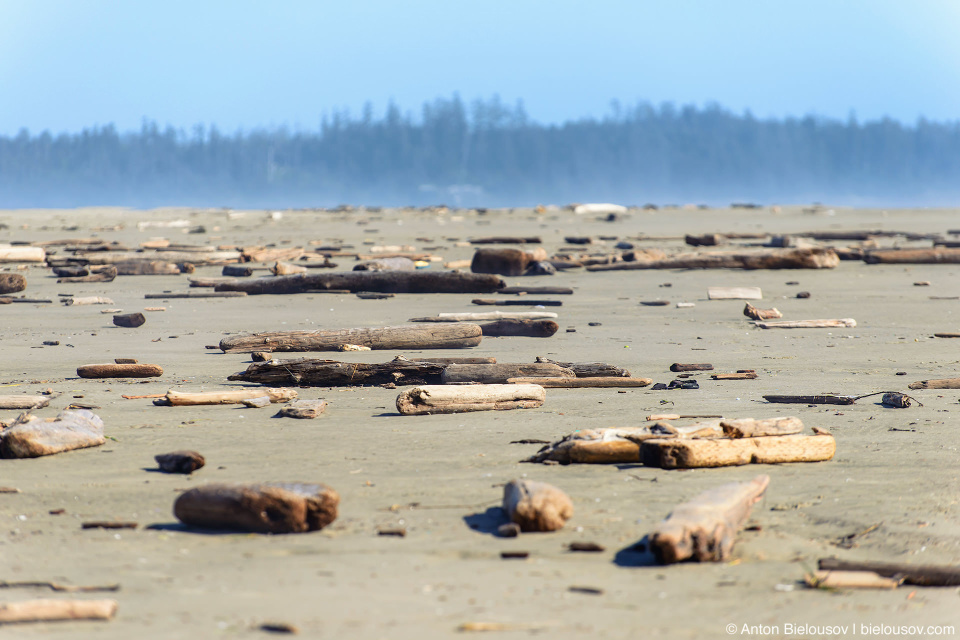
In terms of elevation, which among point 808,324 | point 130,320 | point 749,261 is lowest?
point 130,320

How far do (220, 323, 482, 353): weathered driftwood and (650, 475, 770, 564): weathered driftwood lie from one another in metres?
4.10

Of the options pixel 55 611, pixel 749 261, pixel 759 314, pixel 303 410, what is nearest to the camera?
pixel 55 611

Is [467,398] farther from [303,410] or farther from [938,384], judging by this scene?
[938,384]

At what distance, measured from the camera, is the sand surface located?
2537mm

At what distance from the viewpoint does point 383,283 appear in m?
10.9

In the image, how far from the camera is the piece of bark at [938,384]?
5.60 metres

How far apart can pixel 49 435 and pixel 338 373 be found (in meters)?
1.84

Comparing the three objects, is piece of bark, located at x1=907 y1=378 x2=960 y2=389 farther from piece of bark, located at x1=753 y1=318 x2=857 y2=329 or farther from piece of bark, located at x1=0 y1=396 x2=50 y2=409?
piece of bark, located at x1=0 y1=396 x2=50 y2=409

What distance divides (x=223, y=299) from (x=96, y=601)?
8.43 m

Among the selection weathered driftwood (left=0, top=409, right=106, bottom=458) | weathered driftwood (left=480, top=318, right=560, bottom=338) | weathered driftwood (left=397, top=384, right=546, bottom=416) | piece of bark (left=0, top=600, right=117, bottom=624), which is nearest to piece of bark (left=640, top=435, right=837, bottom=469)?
weathered driftwood (left=397, top=384, right=546, bottom=416)

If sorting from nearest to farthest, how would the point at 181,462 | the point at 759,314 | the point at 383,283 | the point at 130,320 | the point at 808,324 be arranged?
the point at 181,462
the point at 808,324
the point at 130,320
the point at 759,314
the point at 383,283

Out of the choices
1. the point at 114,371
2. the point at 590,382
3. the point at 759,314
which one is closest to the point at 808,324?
the point at 759,314

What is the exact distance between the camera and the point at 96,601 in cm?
249

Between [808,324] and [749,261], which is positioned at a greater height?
[749,261]
